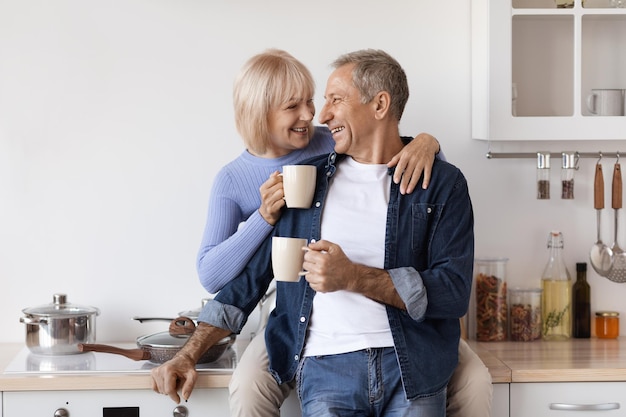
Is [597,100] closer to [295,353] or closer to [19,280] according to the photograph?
[295,353]

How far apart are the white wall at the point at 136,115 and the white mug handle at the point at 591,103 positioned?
38cm

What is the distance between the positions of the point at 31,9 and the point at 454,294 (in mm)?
1626

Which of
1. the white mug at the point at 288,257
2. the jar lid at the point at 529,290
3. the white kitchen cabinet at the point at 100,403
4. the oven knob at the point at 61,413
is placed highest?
the white mug at the point at 288,257

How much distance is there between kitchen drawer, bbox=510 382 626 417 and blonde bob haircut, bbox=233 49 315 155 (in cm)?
98

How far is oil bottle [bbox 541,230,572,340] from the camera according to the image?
289 cm

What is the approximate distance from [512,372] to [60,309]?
51.4 inches

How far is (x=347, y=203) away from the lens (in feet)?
7.50

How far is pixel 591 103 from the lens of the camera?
2762 mm

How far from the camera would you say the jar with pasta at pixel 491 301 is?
2.85 m

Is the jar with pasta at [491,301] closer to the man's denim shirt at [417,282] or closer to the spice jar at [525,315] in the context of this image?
the spice jar at [525,315]

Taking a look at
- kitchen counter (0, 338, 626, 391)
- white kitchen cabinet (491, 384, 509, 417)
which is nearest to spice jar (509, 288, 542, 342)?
kitchen counter (0, 338, 626, 391)

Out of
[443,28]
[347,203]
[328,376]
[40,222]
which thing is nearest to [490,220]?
[443,28]

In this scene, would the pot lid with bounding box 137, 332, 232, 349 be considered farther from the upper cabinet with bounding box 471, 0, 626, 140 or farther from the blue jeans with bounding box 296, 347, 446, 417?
the upper cabinet with bounding box 471, 0, 626, 140

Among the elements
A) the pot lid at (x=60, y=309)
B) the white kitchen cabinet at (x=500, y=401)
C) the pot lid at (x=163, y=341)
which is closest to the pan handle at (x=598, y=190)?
the white kitchen cabinet at (x=500, y=401)
